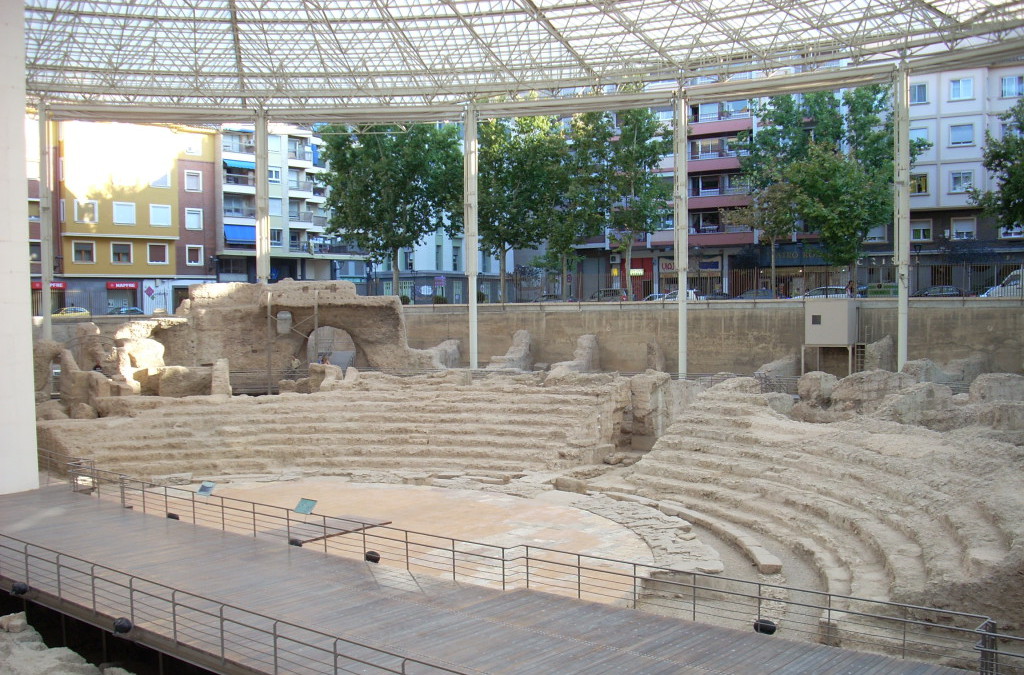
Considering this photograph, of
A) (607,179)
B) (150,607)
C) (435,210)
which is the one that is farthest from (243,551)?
(435,210)

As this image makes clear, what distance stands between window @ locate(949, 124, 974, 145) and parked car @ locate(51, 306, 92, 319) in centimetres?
4050

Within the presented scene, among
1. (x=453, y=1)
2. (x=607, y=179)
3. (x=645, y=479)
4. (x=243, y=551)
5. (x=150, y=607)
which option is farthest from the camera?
(x=607, y=179)

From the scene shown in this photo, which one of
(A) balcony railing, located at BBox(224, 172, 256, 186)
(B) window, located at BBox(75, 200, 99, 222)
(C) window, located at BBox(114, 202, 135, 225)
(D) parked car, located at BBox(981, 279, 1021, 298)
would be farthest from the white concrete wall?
(A) balcony railing, located at BBox(224, 172, 256, 186)

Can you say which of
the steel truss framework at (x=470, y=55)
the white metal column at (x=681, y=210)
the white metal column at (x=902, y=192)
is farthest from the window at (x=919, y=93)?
the white metal column at (x=681, y=210)

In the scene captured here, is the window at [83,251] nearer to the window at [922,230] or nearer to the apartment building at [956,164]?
the apartment building at [956,164]

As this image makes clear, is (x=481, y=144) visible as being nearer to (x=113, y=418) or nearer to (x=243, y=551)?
(x=113, y=418)

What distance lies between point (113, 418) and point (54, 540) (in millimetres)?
11210

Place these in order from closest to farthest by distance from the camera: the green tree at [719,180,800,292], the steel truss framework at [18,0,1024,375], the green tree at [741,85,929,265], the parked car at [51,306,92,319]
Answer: the steel truss framework at [18,0,1024,375], the parked car at [51,306,92,319], the green tree at [741,85,929,265], the green tree at [719,180,800,292]

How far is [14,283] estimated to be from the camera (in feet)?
64.3

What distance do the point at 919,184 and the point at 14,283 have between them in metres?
42.2

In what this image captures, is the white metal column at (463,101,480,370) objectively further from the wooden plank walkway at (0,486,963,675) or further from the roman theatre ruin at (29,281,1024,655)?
the wooden plank walkway at (0,486,963,675)

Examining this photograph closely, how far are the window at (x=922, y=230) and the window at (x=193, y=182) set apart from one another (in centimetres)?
3841

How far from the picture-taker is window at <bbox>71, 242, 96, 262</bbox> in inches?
1945

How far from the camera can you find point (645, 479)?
854 inches
